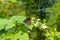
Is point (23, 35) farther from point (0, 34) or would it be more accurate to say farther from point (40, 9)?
point (40, 9)

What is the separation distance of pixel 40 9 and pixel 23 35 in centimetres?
423

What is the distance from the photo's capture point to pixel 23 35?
120 cm

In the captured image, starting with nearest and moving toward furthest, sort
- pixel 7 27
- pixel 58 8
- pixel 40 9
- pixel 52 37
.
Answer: pixel 7 27 < pixel 52 37 < pixel 58 8 < pixel 40 9

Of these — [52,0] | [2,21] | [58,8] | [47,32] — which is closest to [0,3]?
[47,32]

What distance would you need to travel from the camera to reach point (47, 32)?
5.38 feet

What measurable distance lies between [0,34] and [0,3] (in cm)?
119

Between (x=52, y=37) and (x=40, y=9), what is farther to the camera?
(x=40, y=9)

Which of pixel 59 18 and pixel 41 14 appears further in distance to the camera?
pixel 41 14

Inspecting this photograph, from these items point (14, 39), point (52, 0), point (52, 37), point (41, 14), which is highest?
point (14, 39)

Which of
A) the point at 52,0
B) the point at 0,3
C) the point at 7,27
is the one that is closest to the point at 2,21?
the point at 7,27

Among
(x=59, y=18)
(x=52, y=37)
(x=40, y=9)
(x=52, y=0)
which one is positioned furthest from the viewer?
(x=40, y=9)

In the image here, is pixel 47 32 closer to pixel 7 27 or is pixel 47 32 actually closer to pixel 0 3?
pixel 7 27

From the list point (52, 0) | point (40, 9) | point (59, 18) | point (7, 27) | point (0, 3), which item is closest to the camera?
point (7, 27)

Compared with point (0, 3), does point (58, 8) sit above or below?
below
